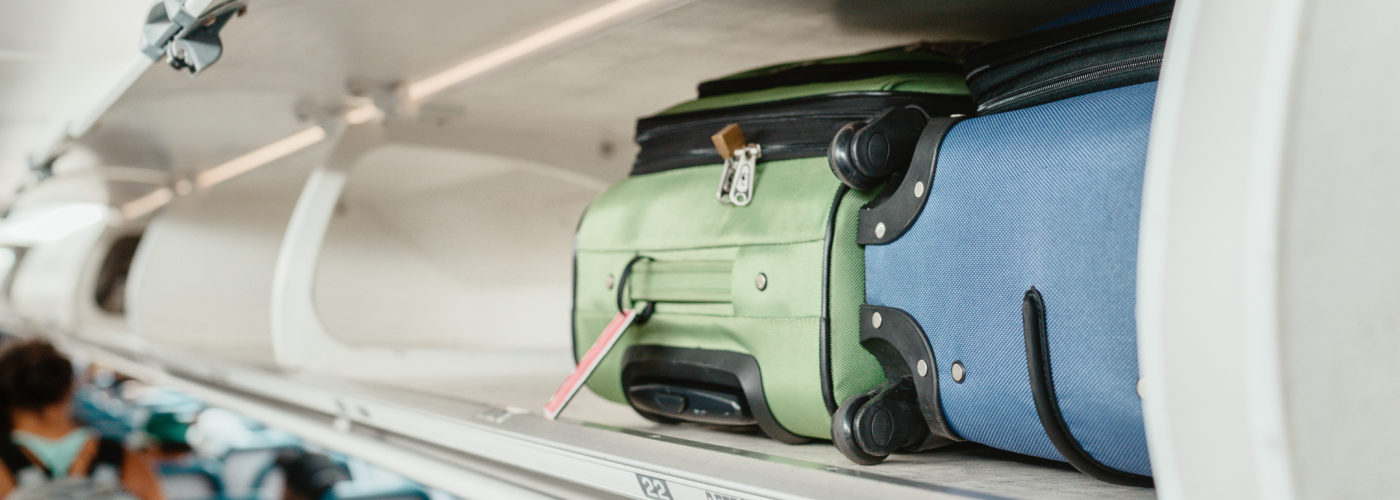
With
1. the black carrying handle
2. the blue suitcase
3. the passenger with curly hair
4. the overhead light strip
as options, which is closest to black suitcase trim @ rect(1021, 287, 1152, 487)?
the blue suitcase

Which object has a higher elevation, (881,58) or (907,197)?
(881,58)

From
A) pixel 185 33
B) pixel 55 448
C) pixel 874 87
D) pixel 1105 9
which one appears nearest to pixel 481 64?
pixel 185 33

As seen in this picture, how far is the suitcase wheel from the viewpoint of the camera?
821 millimetres

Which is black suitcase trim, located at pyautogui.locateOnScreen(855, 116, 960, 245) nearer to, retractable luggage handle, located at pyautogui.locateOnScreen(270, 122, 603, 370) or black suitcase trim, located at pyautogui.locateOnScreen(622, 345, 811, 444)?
black suitcase trim, located at pyautogui.locateOnScreen(622, 345, 811, 444)

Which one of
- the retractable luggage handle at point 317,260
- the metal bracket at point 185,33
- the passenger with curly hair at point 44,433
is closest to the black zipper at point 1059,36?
the metal bracket at point 185,33

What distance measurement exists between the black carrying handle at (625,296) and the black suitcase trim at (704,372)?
3 centimetres

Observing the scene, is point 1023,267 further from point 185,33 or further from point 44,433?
point 44,433

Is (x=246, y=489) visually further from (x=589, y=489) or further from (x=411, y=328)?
(x=589, y=489)

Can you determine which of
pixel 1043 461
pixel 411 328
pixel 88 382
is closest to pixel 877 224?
pixel 1043 461

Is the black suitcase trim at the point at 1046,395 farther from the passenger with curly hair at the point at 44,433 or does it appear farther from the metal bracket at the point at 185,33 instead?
the passenger with curly hair at the point at 44,433

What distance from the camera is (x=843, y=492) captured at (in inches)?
28.4

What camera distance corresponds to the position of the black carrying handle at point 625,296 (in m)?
1.17

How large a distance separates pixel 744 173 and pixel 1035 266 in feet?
1.24

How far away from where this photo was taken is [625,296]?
3.95ft
